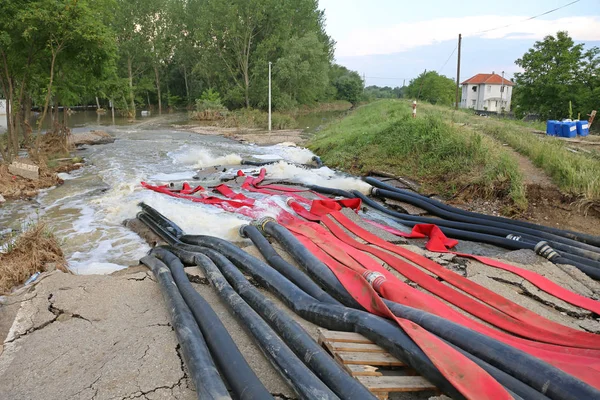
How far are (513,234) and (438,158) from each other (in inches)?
170

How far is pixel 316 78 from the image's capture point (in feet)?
130

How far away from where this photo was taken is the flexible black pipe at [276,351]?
213 centimetres

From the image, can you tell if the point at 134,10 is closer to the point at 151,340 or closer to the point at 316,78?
the point at 316,78

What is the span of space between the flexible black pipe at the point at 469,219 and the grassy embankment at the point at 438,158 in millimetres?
1123

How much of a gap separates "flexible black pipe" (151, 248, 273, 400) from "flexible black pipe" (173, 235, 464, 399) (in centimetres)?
68

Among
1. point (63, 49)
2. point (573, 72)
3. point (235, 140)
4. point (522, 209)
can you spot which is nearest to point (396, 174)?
point (522, 209)

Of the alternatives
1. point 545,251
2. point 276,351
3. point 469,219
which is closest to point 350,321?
point 276,351

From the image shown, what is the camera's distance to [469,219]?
6.25m

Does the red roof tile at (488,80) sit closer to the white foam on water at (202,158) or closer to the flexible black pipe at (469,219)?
the white foam on water at (202,158)

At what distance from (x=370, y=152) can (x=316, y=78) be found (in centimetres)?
2996

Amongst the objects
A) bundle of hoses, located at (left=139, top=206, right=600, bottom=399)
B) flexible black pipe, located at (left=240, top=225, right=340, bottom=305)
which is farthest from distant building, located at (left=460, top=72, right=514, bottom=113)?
bundle of hoses, located at (left=139, top=206, right=600, bottom=399)

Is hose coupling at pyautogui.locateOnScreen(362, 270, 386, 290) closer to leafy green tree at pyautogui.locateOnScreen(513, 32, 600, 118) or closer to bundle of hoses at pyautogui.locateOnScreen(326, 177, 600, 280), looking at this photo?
bundle of hoses at pyautogui.locateOnScreen(326, 177, 600, 280)

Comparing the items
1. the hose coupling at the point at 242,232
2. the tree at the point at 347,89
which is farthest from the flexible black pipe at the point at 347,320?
the tree at the point at 347,89

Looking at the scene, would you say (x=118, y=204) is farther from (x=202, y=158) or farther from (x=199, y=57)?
(x=199, y=57)
